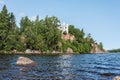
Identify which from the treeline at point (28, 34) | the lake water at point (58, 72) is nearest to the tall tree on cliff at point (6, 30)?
the treeline at point (28, 34)

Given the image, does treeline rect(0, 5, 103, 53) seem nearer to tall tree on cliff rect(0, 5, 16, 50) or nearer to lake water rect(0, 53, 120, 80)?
tall tree on cliff rect(0, 5, 16, 50)

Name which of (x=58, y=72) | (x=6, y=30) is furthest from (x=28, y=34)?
(x=58, y=72)

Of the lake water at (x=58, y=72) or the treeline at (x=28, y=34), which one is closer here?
the lake water at (x=58, y=72)

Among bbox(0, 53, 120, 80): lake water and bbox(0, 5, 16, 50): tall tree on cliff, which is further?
bbox(0, 5, 16, 50): tall tree on cliff

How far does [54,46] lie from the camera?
172875 mm

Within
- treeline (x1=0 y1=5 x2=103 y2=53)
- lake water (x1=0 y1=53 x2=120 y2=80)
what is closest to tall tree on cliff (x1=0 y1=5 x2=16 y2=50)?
treeline (x1=0 y1=5 x2=103 y2=53)

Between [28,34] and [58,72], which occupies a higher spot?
[28,34]

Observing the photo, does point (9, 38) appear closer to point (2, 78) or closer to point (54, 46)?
point (54, 46)

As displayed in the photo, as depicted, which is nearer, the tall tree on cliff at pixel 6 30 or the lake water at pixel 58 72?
the lake water at pixel 58 72

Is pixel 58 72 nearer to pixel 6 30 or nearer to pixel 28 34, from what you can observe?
pixel 6 30

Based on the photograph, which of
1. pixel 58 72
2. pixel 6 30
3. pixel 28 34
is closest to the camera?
pixel 58 72

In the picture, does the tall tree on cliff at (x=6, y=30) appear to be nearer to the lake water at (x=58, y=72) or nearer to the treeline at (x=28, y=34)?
the treeline at (x=28, y=34)

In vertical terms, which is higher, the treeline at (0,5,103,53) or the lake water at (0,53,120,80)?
the treeline at (0,5,103,53)

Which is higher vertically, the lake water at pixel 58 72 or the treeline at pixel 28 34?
the treeline at pixel 28 34
